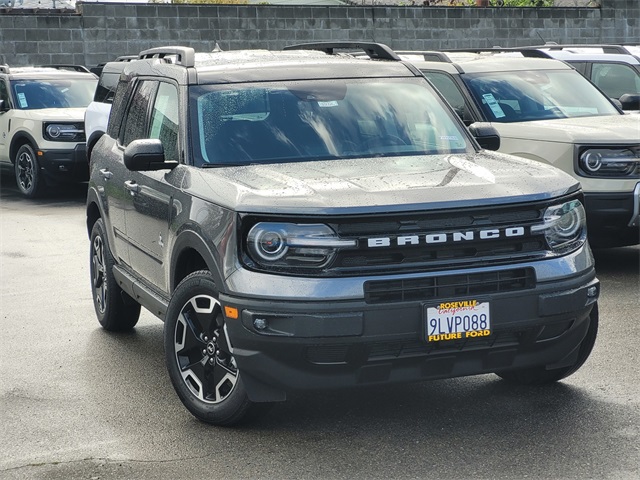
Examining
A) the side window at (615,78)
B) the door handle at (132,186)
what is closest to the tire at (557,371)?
the door handle at (132,186)

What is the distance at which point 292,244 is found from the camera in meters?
5.10

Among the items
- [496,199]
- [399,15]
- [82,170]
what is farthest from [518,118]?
[399,15]

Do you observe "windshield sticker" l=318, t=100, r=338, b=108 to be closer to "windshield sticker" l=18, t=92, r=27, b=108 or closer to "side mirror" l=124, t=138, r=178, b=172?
"side mirror" l=124, t=138, r=178, b=172

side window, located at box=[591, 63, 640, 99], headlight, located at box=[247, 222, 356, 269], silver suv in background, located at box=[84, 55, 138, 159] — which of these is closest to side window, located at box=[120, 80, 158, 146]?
headlight, located at box=[247, 222, 356, 269]

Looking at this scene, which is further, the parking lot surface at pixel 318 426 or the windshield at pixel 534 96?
the windshield at pixel 534 96

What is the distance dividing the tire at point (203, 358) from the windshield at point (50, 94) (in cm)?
1242

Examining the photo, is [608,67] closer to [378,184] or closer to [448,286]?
[378,184]

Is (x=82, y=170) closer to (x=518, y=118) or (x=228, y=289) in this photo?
(x=518, y=118)

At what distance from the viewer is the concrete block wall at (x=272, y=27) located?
23156 mm

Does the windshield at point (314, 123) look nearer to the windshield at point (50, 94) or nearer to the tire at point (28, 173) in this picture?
the tire at point (28, 173)

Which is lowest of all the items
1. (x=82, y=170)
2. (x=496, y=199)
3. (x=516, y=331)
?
(x=82, y=170)

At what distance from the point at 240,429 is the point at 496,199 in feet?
5.36

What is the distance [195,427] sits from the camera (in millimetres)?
5699

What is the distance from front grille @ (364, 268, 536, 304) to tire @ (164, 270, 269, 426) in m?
0.80
